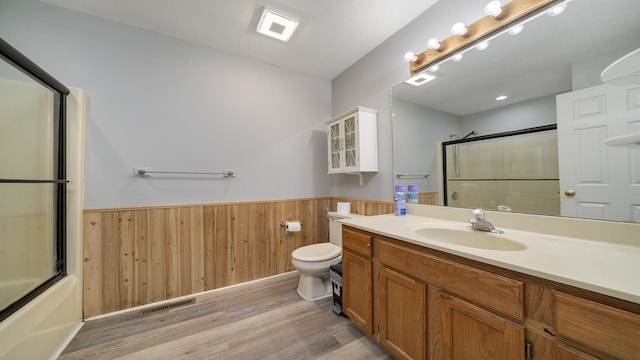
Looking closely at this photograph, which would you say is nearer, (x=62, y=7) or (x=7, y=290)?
(x=7, y=290)

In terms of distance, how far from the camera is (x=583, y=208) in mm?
1071

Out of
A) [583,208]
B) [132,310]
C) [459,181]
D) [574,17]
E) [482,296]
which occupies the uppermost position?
[574,17]

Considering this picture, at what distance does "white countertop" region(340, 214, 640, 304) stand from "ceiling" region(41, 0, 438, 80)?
1793 millimetres

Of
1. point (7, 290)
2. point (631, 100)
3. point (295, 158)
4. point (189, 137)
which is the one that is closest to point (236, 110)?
point (189, 137)

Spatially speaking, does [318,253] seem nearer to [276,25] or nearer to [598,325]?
[598,325]

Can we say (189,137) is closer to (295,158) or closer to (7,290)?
(295,158)

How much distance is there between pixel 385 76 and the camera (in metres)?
2.13

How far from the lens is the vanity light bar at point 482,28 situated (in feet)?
4.00

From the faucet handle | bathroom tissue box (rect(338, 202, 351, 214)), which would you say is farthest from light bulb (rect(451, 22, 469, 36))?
bathroom tissue box (rect(338, 202, 351, 214))

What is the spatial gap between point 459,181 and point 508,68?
758 millimetres

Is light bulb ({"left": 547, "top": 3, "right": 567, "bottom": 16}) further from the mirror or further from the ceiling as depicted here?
the ceiling

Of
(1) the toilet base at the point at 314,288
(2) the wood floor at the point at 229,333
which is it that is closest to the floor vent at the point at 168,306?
(2) the wood floor at the point at 229,333

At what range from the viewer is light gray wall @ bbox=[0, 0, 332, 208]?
1.71m

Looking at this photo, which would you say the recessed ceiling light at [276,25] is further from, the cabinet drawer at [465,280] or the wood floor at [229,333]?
the wood floor at [229,333]
